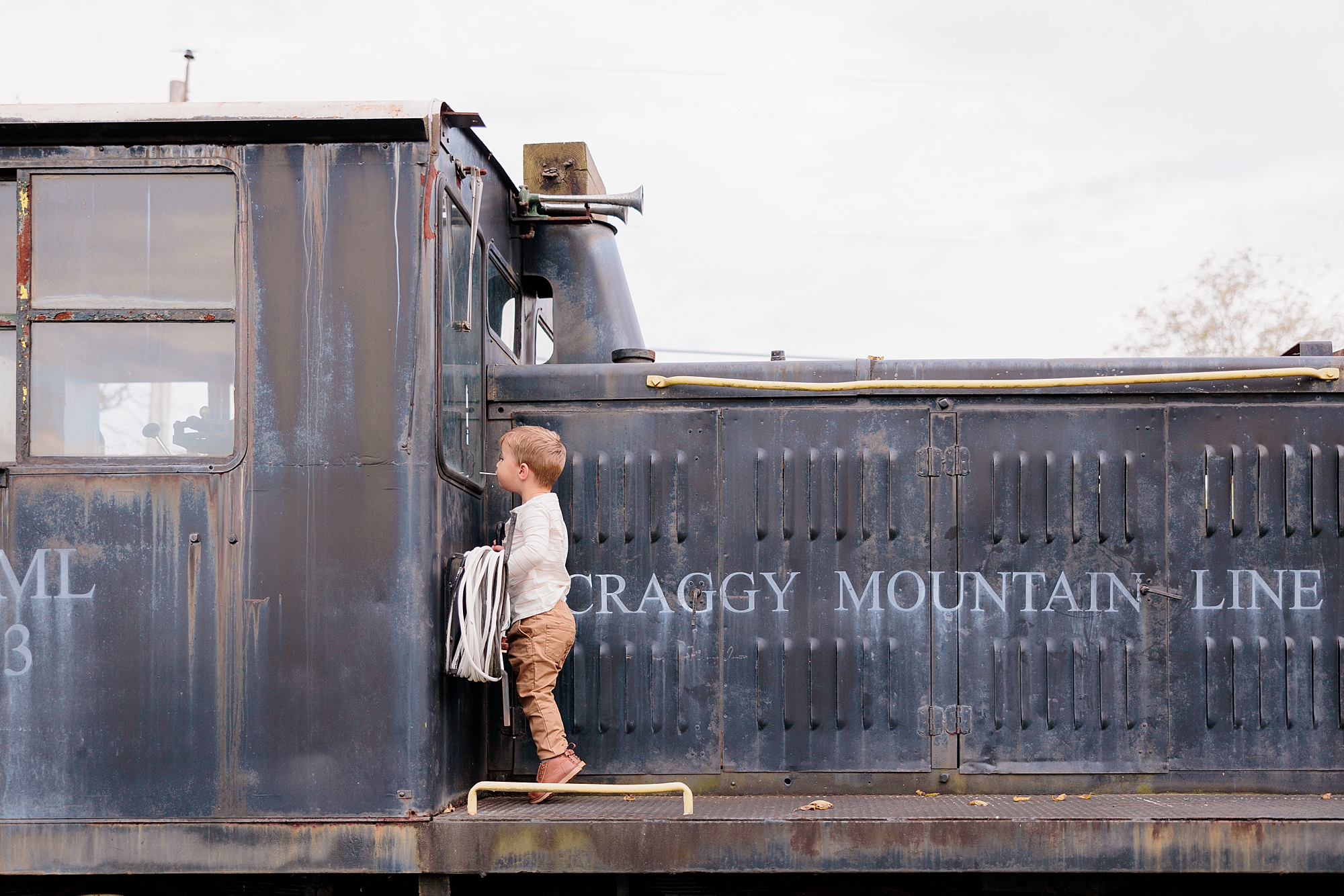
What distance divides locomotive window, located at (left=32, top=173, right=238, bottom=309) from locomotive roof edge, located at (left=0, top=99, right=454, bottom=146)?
13cm

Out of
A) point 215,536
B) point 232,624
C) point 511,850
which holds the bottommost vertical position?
point 511,850

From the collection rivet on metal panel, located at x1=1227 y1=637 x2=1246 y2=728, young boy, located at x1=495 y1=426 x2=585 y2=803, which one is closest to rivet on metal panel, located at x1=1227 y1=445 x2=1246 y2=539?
rivet on metal panel, located at x1=1227 y1=637 x2=1246 y2=728

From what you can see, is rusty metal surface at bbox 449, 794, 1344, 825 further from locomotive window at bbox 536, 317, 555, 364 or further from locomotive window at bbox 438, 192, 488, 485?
locomotive window at bbox 536, 317, 555, 364

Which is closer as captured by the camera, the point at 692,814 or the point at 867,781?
the point at 692,814

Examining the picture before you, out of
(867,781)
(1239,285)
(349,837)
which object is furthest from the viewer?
(1239,285)

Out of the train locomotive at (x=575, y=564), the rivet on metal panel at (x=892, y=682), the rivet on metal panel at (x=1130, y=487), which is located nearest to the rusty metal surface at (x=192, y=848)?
the train locomotive at (x=575, y=564)

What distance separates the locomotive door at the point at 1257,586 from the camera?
3928mm

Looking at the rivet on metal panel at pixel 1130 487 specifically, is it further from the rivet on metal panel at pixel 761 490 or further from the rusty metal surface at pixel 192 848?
the rusty metal surface at pixel 192 848

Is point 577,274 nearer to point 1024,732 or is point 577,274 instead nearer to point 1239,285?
point 1024,732

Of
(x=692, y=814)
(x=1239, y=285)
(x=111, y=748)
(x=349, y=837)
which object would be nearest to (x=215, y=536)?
(x=111, y=748)

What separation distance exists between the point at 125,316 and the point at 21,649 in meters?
1.08

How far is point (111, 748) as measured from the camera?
11.2 feet

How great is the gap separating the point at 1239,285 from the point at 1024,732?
2371 centimetres

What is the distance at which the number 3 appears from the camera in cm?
341
